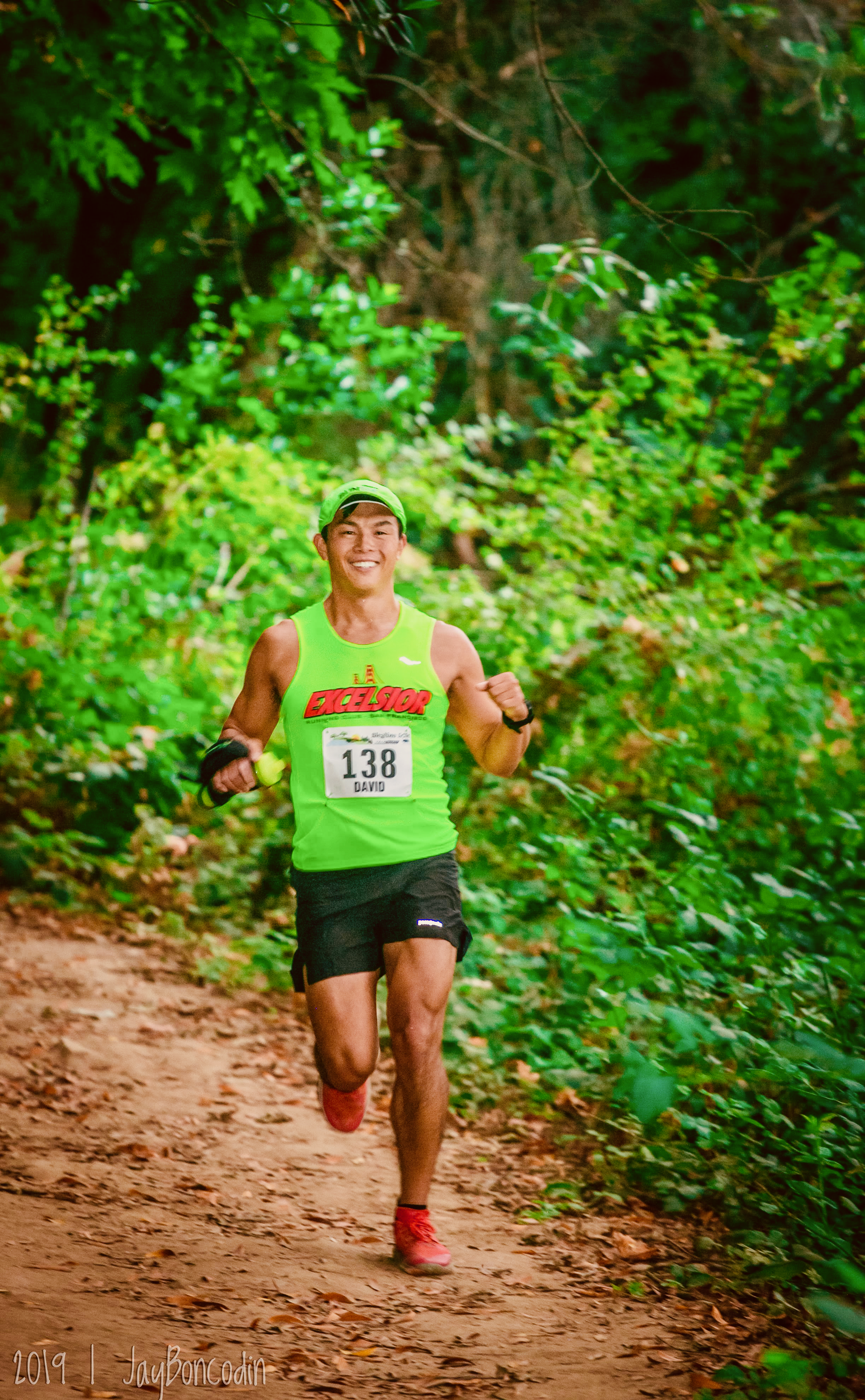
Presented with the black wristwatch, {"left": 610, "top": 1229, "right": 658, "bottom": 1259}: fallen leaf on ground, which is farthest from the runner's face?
{"left": 610, "top": 1229, "right": 658, "bottom": 1259}: fallen leaf on ground

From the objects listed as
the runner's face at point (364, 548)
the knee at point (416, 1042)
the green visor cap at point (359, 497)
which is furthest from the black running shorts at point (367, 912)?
the green visor cap at point (359, 497)

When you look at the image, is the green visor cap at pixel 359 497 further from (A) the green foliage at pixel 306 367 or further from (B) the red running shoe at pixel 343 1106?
(A) the green foliage at pixel 306 367

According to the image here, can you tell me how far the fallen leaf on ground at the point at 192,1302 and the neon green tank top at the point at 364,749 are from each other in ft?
3.88

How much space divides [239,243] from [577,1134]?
9.42 metres

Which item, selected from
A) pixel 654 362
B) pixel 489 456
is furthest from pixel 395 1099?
pixel 489 456

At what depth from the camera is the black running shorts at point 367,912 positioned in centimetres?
372

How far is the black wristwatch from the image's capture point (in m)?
3.80

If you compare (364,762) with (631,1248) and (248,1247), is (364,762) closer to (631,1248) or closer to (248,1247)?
(248,1247)

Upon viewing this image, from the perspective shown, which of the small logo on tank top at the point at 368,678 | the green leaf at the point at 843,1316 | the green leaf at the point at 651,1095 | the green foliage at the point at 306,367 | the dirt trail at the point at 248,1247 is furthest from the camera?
the green foliage at the point at 306,367

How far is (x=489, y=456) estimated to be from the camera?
12141mm

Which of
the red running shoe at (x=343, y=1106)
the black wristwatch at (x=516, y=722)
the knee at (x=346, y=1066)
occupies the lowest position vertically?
the red running shoe at (x=343, y=1106)

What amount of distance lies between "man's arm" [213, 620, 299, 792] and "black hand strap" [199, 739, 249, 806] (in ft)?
0.20

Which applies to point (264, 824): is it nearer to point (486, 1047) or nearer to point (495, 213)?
point (486, 1047)
